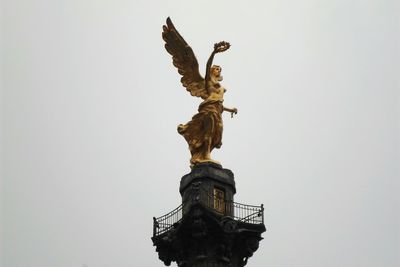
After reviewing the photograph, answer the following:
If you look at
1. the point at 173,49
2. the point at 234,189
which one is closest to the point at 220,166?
the point at 234,189

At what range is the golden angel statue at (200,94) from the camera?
43.0 metres

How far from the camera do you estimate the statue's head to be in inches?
1772

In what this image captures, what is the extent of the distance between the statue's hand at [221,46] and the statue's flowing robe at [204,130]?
292cm

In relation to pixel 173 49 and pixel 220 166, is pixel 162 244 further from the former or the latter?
pixel 173 49

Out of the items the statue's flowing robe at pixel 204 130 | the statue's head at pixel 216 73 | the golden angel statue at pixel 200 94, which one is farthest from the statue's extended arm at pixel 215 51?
the statue's flowing robe at pixel 204 130

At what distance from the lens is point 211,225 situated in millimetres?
39156

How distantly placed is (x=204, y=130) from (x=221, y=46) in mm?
4983

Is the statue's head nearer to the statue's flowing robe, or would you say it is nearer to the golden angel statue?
the golden angel statue

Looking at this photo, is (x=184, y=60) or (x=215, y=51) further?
(x=184, y=60)

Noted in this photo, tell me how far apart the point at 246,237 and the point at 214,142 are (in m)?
6.07

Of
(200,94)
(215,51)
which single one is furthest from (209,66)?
(200,94)

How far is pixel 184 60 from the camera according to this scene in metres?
45.7

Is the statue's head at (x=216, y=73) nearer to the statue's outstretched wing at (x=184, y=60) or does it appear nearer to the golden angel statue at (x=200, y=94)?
the golden angel statue at (x=200, y=94)

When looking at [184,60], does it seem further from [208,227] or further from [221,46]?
[208,227]
